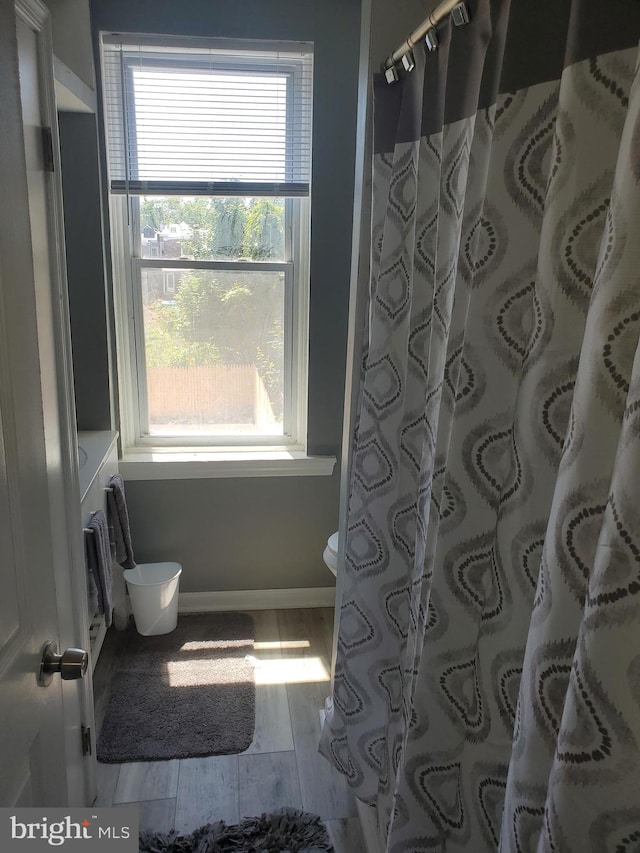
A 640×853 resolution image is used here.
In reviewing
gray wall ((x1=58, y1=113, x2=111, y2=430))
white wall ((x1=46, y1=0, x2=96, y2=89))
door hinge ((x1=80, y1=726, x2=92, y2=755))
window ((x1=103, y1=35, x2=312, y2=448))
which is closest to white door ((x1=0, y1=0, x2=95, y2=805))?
door hinge ((x1=80, y1=726, x2=92, y2=755))

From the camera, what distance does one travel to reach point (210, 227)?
2.64 meters

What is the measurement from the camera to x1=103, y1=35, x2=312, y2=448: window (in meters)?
2.47

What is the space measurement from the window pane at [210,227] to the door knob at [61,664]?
1928 millimetres

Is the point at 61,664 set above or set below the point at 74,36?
below

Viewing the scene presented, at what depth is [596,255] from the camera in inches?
30.9

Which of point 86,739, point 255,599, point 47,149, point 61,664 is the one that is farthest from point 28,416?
point 255,599

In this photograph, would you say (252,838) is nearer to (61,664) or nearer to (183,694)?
(183,694)

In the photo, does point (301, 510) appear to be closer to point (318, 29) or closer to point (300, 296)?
point (300, 296)

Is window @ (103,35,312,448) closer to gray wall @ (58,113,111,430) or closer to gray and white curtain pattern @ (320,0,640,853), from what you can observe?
gray wall @ (58,113,111,430)

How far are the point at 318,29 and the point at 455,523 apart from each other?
218 cm

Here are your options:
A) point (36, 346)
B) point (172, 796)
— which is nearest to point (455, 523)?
point (36, 346)

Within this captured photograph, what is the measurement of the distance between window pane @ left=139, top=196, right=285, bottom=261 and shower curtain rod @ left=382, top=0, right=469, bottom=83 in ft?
4.12

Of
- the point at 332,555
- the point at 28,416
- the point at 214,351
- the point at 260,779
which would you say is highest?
the point at 28,416

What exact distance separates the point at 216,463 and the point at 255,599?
694mm
